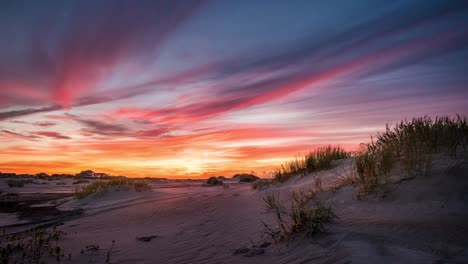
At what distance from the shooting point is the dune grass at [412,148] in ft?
17.4

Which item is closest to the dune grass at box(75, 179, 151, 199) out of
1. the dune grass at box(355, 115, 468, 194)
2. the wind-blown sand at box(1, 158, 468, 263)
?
the wind-blown sand at box(1, 158, 468, 263)

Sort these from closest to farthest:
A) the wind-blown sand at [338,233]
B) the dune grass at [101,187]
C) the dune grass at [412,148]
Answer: the wind-blown sand at [338,233], the dune grass at [412,148], the dune grass at [101,187]

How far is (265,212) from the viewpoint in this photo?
21.2 ft

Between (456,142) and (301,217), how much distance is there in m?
4.02

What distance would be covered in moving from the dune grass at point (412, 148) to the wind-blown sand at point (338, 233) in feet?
0.71

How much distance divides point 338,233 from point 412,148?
313 cm

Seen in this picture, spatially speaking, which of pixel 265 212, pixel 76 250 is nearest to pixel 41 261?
pixel 76 250

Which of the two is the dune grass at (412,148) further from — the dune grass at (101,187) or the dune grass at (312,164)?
the dune grass at (101,187)

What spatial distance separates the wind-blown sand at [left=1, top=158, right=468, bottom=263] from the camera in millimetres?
3195

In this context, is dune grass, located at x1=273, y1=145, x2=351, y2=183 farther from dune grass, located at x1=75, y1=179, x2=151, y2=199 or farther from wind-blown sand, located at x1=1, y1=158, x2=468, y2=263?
dune grass, located at x1=75, y1=179, x2=151, y2=199

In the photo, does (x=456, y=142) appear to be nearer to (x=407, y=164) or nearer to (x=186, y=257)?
(x=407, y=164)

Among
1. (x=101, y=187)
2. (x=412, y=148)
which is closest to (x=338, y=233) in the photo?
(x=412, y=148)

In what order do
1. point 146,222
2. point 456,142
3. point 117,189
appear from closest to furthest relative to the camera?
point 456,142 < point 146,222 < point 117,189

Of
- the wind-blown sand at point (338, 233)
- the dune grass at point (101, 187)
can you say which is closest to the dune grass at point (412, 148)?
the wind-blown sand at point (338, 233)
